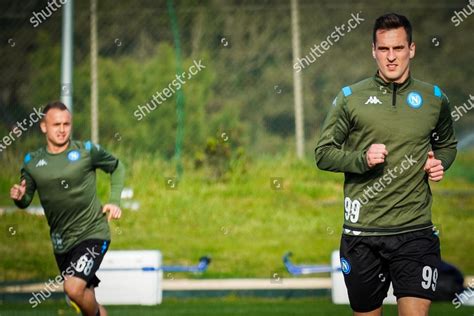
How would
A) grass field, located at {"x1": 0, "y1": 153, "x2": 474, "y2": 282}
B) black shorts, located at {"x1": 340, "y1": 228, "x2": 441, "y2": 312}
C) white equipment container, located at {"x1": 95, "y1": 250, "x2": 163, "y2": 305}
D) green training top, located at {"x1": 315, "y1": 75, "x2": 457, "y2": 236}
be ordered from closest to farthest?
1. black shorts, located at {"x1": 340, "y1": 228, "x2": 441, "y2": 312}
2. green training top, located at {"x1": 315, "y1": 75, "x2": 457, "y2": 236}
3. white equipment container, located at {"x1": 95, "y1": 250, "x2": 163, "y2": 305}
4. grass field, located at {"x1": 0, "y1": 153, "x2": 474, "y2": 282}

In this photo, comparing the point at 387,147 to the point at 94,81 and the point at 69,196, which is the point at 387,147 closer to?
the point at 69,196

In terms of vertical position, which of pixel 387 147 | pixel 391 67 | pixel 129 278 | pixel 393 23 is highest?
pixel 393 23

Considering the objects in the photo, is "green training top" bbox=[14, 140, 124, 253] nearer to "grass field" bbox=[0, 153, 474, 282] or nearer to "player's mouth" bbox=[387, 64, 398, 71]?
"player's mouth" bbox=[387, 64, 398, 71]

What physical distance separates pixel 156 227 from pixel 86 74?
2837 millimetres

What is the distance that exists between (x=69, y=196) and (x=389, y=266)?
3.50 meters

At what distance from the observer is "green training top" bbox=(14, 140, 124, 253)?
8141 millimetres

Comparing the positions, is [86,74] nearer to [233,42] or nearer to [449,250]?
[233,42]

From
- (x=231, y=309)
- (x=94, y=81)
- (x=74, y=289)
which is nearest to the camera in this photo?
(x=74, y=289)

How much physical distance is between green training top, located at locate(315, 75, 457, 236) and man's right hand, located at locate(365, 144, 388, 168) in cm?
11

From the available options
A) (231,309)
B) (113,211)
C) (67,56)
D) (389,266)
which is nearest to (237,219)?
(67,56)

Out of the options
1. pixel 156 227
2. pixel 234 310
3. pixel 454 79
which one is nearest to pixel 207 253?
pixel 156 227

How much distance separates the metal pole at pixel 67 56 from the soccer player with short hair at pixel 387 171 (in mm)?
9741

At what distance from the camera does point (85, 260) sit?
26.0 feet

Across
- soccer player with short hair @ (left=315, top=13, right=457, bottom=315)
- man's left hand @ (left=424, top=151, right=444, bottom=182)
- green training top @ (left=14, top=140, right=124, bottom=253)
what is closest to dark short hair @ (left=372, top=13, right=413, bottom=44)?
soccer player with short hair @ (left=315, top=13, right=457, bottom=315)
